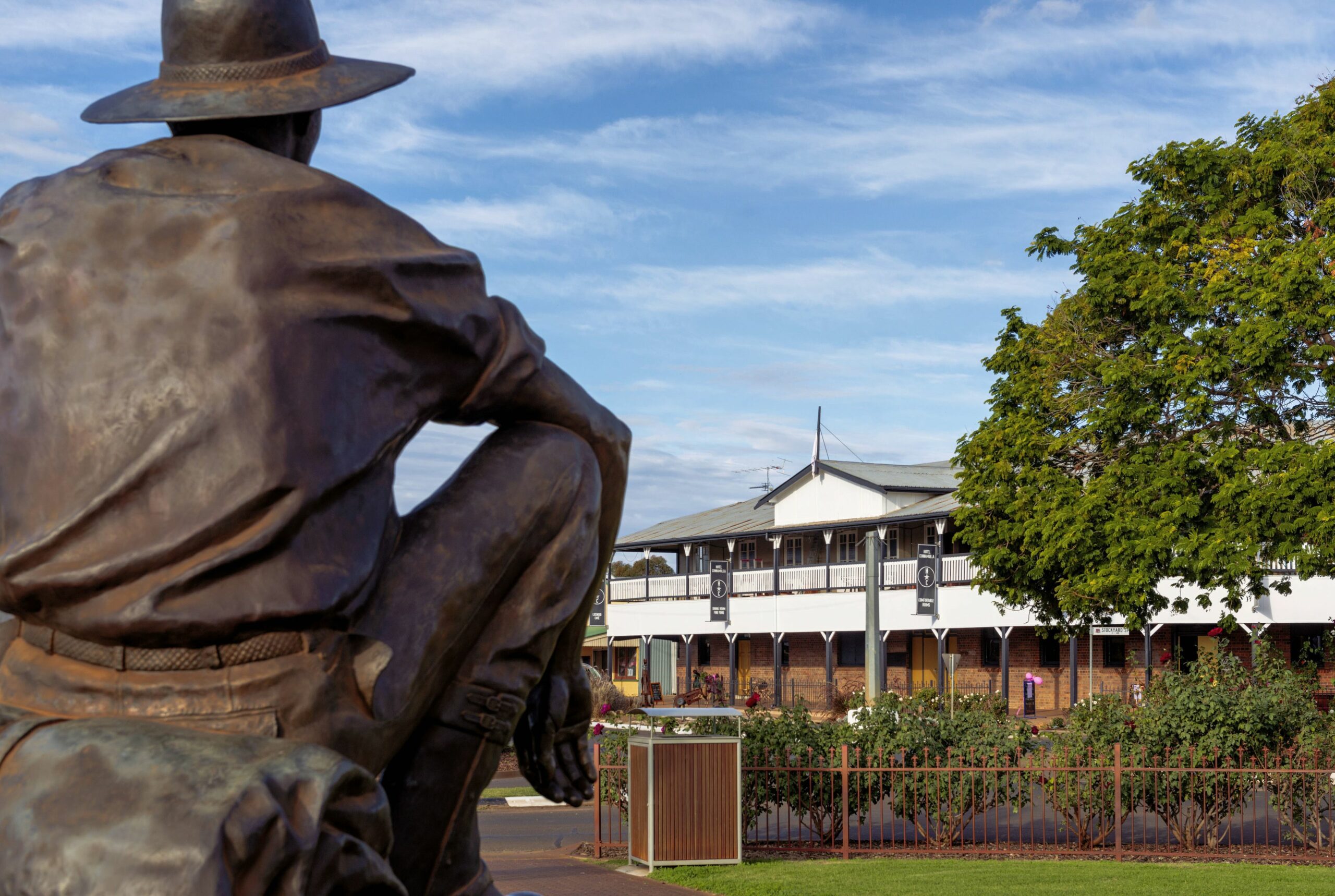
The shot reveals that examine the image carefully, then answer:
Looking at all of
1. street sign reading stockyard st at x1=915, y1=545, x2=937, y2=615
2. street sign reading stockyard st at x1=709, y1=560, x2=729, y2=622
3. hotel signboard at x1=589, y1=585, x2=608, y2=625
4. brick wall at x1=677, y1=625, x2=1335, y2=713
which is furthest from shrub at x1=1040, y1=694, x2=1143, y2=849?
hotel signboard at x1=589, y1=585, x2=608, y2=625

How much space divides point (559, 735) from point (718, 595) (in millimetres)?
41951

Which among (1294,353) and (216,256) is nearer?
(216,256)

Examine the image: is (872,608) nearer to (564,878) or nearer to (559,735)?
(564,878)

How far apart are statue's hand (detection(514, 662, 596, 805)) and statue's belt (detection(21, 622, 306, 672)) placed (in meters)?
0.62

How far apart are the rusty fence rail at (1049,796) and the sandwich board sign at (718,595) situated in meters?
30.1

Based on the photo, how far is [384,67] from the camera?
2.20 meters

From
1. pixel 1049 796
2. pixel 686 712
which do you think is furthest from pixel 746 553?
pixel 686 712

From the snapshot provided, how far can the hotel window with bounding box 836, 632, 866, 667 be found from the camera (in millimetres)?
43062

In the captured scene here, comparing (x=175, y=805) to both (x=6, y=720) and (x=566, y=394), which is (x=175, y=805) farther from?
(x=566, y=394)

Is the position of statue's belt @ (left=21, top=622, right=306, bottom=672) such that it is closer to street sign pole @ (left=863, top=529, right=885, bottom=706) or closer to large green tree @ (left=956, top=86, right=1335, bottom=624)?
large green tree @ (left=956, top=86, right=1335, bottom=624)

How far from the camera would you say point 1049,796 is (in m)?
14.0

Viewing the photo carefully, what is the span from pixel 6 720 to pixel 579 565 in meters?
0.86

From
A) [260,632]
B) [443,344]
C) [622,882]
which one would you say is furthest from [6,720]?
[622,882]

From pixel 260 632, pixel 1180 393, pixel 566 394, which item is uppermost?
pixel 1180 393
